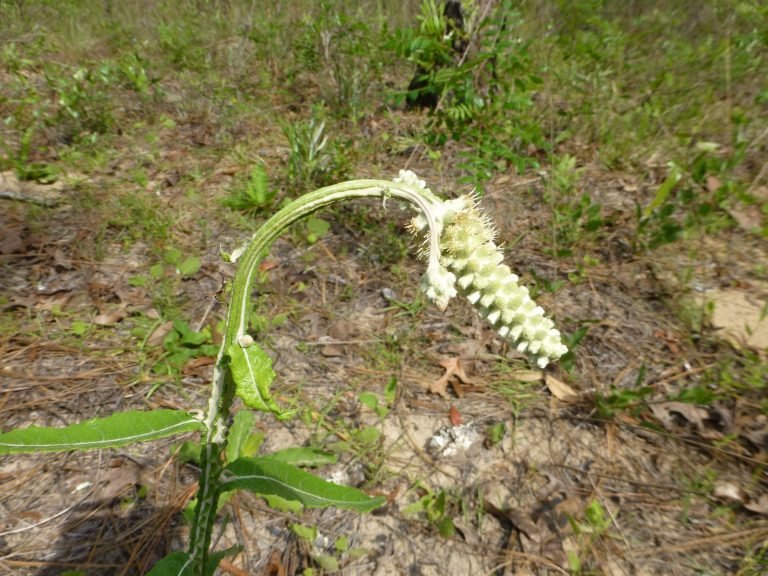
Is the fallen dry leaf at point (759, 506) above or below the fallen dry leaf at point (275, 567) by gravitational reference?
above

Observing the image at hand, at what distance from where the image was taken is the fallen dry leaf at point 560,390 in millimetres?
2418

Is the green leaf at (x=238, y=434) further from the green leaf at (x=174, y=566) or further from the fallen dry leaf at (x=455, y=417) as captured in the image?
the fallen dry leaf at (x=455, y=417)

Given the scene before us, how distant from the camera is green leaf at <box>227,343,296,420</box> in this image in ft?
3.10

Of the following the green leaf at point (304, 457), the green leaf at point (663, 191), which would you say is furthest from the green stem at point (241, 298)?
the green leaf at point (663, 191)

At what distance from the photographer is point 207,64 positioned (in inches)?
206

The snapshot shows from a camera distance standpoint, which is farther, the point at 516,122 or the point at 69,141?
the point at 69,141

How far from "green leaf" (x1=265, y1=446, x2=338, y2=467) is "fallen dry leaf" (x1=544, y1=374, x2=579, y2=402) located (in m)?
1.25

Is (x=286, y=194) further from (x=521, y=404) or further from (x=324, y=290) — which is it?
(x=521, y=404)

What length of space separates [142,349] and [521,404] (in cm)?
218

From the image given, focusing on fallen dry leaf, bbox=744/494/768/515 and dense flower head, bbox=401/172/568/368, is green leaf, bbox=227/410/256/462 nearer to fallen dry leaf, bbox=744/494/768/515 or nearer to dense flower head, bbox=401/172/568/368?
dense flower head, bbox=401/172/568/368

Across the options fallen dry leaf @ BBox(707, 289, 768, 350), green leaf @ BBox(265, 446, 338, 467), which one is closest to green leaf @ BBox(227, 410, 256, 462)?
green leaf @ BBox(265, 446, 338, 467)

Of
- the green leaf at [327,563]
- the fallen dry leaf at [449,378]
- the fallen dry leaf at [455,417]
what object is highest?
the fallen dry leaf at [449,378]

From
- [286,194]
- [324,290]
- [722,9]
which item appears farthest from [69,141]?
[722,9]

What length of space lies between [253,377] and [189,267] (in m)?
2.30
